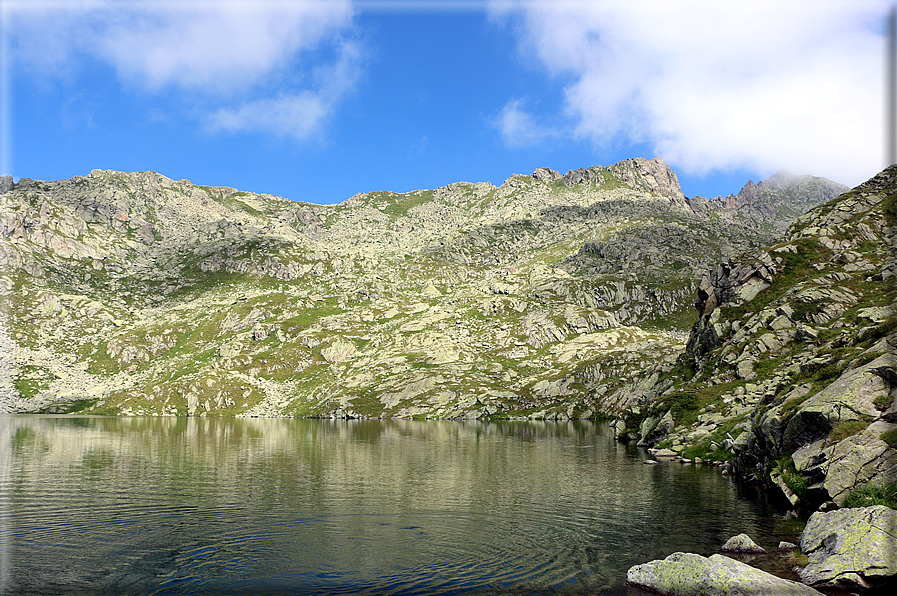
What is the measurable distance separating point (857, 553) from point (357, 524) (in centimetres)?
3516

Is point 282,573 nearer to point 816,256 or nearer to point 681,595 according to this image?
point 681,595

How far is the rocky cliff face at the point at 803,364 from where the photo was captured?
4497 centimetres

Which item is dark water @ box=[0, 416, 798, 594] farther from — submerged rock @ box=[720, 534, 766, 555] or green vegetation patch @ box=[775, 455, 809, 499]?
green vegetation patch @ box=[775, 455, 809, 499]

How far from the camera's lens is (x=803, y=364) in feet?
252

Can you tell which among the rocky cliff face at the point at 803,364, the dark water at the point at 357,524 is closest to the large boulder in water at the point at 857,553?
the dark water at the point at 357,524

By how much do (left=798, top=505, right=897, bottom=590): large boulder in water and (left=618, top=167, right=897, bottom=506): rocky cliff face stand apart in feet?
31.4

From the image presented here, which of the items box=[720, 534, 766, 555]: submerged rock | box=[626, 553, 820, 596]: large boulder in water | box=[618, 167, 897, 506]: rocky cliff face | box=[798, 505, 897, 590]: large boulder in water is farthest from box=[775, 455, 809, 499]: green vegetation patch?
box=[626, 553, 820, 596]: large boulder in water

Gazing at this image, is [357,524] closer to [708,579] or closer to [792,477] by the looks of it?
[708,579]

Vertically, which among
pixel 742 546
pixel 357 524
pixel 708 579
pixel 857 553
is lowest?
pixel 357 524

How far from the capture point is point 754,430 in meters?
63.1

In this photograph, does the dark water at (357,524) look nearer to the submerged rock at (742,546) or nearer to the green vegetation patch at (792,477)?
the submerged rock at (742,546)

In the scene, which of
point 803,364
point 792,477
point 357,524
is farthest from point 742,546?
point 803,364

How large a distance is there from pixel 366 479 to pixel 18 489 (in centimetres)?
4108

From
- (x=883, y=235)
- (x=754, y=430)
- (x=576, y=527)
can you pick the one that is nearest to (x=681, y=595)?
(x=576, y=527)
